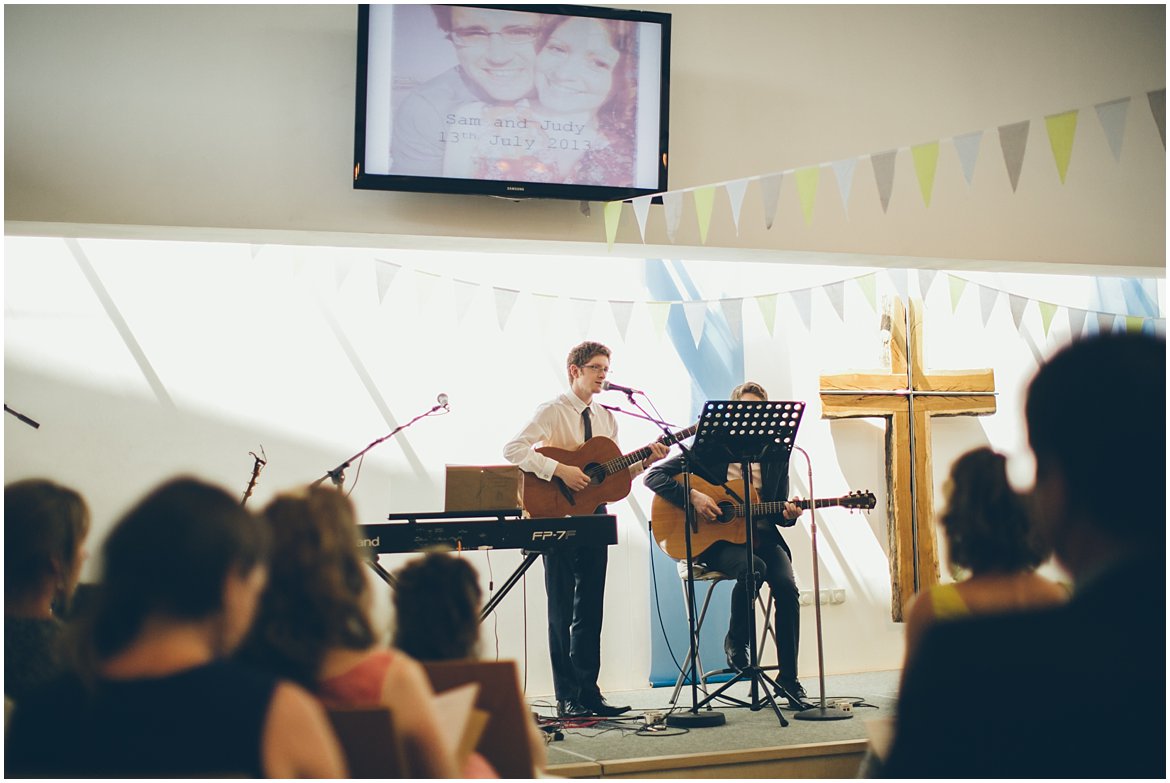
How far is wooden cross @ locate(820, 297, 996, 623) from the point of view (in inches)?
224

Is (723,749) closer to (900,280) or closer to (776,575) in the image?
(776,575)

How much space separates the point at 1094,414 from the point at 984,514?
4.61ft

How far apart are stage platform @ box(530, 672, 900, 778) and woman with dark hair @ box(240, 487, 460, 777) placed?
1.93 meters

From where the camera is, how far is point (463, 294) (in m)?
5.11

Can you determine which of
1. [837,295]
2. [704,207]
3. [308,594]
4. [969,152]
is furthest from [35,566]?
[837,295]

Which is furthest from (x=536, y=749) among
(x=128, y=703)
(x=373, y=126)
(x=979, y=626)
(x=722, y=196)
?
(x=722, y=196)

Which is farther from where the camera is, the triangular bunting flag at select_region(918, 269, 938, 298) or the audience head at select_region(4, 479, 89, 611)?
the triangular bunting flag at select_region(918, 269, 938, 298)

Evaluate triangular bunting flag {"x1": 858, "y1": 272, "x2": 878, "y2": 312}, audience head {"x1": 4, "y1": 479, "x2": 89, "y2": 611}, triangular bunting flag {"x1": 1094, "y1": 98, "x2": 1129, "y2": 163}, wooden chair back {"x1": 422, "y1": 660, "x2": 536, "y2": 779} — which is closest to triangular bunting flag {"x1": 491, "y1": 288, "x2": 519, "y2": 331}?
triangular bunting flag {"x1": 858, "y1": 272, "x2": 878, "y2": 312}

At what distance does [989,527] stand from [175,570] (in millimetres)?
1594

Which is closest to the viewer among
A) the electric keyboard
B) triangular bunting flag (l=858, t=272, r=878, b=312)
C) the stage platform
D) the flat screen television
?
the stage platform

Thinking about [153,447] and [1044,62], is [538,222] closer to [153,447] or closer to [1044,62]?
[153,447]

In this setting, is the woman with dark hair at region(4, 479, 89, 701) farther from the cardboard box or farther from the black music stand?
the black music stand

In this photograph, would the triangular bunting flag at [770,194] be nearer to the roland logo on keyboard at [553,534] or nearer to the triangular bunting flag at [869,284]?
the triangular bunting flag at [869,284]

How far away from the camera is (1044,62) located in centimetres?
525
